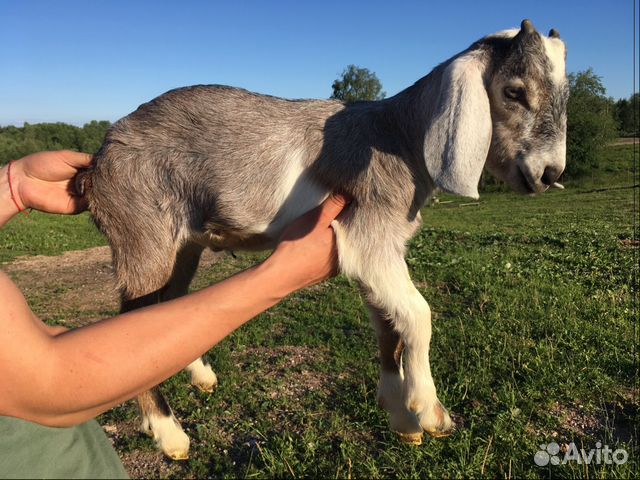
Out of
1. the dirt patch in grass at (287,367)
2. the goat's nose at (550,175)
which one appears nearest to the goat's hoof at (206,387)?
the dirt patch in grass at (287,367)

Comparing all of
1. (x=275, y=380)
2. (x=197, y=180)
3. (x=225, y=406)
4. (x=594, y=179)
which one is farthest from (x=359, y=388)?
(x=594, y=179)

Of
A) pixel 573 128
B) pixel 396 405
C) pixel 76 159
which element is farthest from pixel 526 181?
pixel 573 128

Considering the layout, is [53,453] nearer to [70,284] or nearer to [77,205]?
[77,205]

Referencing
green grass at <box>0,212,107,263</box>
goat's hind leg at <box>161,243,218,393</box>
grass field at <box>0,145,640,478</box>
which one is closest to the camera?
grass field at <box>0,145,640,478</box>

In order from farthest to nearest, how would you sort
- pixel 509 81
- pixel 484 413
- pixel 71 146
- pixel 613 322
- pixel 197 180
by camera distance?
pixel 71 146 < pixel 613 322 < pixel 484 413 < pixel 197 180 < pixel 509 81

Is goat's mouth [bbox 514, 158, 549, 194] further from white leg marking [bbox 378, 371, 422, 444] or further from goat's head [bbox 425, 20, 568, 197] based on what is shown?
white leg marking [bbox 378, 371, 422, 444]

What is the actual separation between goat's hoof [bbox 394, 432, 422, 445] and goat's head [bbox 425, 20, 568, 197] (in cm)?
157

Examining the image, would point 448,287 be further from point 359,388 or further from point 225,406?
point 225,406

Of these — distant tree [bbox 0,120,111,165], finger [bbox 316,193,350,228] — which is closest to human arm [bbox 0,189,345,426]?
finger [bbox 316,193,350,228]

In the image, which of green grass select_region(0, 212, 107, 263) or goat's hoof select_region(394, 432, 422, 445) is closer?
goat's hoof select_region(394, 432, 422, 445)

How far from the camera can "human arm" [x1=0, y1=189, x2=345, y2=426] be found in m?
1.49

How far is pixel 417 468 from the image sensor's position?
2828 mm

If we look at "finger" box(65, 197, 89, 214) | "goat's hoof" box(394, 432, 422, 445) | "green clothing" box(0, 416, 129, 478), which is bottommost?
"goat's hoof" box(394, 432, 422, 445)

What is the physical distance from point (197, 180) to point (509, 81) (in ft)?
6.30
